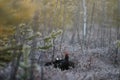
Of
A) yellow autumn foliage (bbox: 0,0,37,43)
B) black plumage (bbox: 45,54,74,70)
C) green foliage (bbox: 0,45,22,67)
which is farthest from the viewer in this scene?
black plumage (bbox: 45,54,74,70)

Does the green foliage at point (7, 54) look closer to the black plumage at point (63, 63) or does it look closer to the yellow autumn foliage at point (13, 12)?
the yellow autumn foliage at point (13, 12)

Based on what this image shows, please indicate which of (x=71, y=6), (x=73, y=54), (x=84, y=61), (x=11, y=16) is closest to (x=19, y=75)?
(x=11, y=16)

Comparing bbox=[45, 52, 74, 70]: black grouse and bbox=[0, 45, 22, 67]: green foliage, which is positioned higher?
bbox=[0, 45, 22, 67]: green foliage

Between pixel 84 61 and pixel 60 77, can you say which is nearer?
pixel 60 77

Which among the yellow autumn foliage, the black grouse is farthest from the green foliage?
the black grouse

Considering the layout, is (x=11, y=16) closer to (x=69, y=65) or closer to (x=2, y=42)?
(x=2, y=42)

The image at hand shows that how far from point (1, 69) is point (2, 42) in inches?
37.8

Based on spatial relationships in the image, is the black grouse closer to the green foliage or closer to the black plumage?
the black plumage

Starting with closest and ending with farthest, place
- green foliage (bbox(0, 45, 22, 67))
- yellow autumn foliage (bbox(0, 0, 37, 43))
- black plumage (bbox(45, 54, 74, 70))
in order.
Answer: yellow autumn foliage (bbox(0, 0, 37, 43))
green foliage (bbox(0, 45, 22, 67))
black plumage (bbox(45, 54, 74, 70))

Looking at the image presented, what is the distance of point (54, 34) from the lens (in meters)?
13.2

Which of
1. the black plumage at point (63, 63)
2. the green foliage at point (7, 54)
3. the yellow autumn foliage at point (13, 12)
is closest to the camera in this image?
the yellow autumn foliage at point (13, 12)

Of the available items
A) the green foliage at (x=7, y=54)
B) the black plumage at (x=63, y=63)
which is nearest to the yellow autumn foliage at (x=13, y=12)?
the green foliage at (x=7, y=54)

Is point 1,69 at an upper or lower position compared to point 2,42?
lower

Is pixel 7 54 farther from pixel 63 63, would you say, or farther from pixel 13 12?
pixel 63 63
